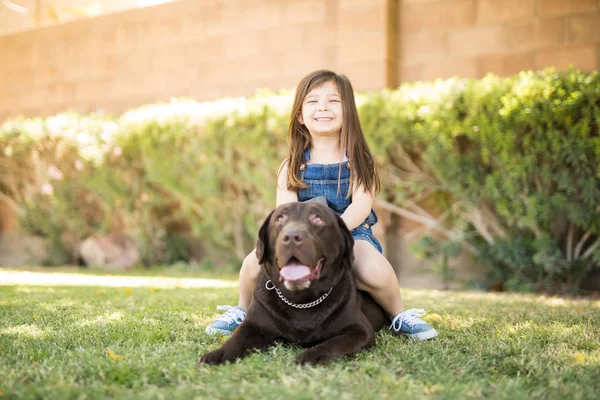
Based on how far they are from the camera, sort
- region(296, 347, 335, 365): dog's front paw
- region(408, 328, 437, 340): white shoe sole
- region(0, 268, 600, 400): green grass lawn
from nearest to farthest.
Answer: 1. region(0, 268, 600, 400): green grass lawn
2. region(296, 347, 335, 365): dog's front paw
3. region(408, 328, 437, 340): white shoe sole

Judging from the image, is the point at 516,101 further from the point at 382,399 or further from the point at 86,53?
the point at 86,53

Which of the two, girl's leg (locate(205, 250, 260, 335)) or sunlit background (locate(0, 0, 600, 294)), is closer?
girl's leg (locate(205, 250, 260, 335))

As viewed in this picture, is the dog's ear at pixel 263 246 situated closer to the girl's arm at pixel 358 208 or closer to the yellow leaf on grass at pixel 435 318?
the girl's arm at pixel 358 208

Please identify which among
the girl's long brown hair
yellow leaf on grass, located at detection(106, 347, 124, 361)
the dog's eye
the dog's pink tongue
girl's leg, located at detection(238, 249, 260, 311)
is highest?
the girl's long brown hair

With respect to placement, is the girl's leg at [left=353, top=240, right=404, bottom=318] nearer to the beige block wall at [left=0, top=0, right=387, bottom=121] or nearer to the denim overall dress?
the denim overall dress

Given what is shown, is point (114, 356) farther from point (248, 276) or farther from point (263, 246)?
point (248, 276)

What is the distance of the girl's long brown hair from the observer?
12.2 feet

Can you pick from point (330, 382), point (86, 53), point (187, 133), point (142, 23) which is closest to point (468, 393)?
point (330, 382)

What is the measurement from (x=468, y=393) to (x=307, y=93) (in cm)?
221

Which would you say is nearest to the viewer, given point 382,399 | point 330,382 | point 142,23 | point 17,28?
point 382,399

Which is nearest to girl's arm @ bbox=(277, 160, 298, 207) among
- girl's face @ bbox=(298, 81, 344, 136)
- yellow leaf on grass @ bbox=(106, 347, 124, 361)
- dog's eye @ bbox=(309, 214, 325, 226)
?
girl's face @ bbox=(298, 81, 344, 136)

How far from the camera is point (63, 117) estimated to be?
948 cm

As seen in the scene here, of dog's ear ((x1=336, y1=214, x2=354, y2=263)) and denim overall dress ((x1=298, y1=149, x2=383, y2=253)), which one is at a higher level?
denim overall dress ((x1=298, y1=149, x2=383, y2=253))

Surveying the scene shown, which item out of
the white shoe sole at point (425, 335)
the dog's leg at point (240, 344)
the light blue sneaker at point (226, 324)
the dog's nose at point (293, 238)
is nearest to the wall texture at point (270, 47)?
the white shoe sole at point (425, 335)
